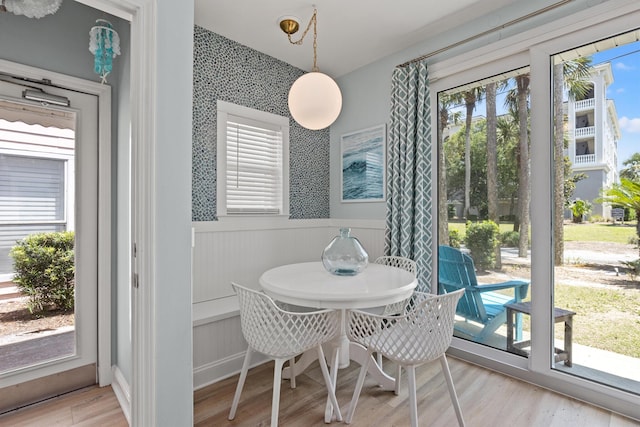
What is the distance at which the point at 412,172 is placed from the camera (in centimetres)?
259

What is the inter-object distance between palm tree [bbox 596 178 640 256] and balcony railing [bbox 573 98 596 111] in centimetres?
50

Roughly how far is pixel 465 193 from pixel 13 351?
3209 mm

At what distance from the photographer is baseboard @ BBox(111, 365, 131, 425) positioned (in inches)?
71.4

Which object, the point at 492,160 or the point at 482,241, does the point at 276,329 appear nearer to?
the point at 482,241

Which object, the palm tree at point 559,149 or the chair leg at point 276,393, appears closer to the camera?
the chair leg at point 276,393

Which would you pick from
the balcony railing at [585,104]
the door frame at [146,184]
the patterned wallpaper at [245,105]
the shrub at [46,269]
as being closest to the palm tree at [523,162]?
the balcony railing at [585,104]

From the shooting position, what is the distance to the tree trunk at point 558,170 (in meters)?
2.07

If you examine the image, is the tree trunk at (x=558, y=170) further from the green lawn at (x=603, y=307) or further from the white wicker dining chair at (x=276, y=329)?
the white wicker dining chair at (x=276, y=329)

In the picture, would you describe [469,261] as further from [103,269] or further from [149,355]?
[103,269]

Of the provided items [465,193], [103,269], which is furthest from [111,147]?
[465,193]

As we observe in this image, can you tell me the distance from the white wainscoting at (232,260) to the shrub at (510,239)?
0.98 metres

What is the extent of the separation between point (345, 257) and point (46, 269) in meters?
1.86

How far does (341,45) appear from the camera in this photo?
2.77 metres

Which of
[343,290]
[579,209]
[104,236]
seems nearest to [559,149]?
[579,209]
